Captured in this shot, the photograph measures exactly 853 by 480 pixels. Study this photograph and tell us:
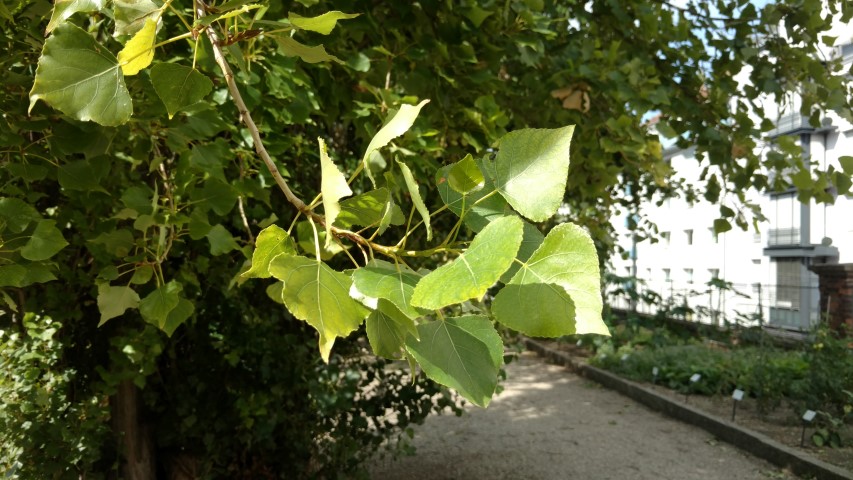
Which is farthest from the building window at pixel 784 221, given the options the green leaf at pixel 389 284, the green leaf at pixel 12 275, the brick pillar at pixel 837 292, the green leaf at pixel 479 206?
the green leaf at pixel 389 284

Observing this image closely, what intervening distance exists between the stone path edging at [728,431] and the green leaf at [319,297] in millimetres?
5656

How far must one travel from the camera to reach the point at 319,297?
0.52m

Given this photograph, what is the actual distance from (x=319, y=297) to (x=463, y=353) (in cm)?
12

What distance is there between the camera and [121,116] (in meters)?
0.71

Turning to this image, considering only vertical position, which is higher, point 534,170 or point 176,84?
point 176,84

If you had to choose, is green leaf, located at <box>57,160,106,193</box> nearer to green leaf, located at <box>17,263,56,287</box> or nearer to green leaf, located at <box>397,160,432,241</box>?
green leaf, located at <box>17,263,56,287</box>

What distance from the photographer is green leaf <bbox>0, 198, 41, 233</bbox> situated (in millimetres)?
1275

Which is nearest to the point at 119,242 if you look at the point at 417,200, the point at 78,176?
the point at 78,176

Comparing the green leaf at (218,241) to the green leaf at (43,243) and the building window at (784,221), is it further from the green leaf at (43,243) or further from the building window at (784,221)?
the building window at (784,221)

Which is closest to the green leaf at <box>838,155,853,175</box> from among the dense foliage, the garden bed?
the dense foliage

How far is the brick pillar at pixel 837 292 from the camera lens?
11.3m

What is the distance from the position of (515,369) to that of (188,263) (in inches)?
348

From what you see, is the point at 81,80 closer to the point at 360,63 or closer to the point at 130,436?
the point at 360,63

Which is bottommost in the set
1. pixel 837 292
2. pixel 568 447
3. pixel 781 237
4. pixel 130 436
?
pixel 568 447
